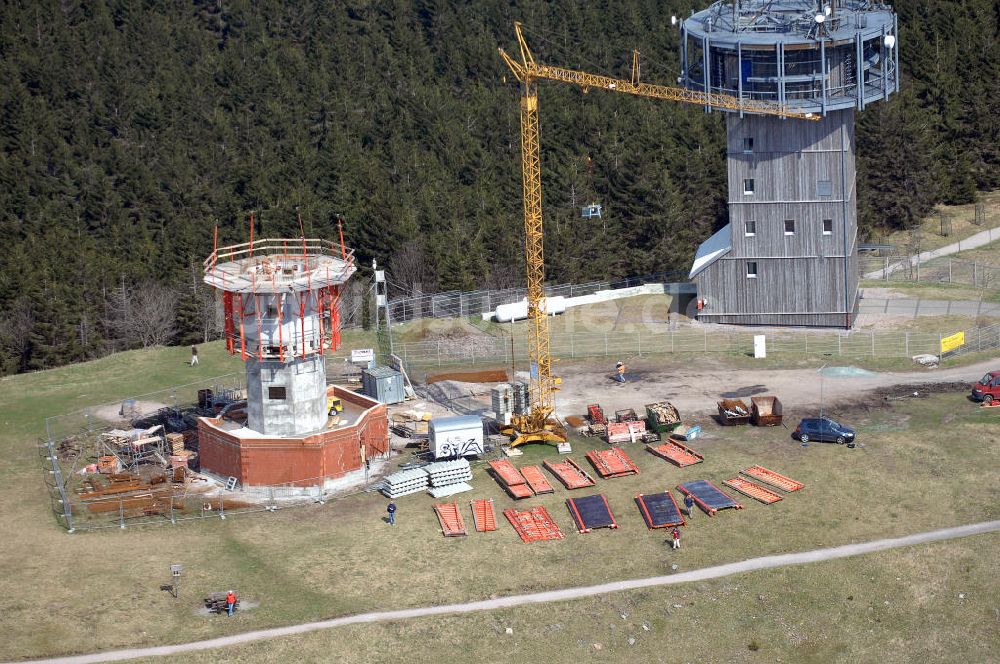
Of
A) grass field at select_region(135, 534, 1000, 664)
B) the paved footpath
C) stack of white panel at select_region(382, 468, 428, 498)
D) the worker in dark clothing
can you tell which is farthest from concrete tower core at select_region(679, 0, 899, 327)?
grass field at select_region(135, 534, 1000, 664)

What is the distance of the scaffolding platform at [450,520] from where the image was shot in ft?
222

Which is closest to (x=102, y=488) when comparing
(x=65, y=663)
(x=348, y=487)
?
(x=348, y=487)

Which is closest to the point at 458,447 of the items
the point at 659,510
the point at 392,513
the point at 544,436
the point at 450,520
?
the point at 544,436

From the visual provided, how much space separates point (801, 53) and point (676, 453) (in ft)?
123

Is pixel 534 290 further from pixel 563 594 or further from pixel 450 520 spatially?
pixel 563 594

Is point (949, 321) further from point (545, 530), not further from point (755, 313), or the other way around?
point (545, 530)

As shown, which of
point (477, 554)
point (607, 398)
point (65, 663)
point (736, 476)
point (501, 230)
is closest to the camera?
point (65, 663)

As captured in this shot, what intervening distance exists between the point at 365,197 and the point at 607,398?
56.4m

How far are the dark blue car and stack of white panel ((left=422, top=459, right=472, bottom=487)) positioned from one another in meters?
19.2

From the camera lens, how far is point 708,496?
232 feet

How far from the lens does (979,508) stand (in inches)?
2709

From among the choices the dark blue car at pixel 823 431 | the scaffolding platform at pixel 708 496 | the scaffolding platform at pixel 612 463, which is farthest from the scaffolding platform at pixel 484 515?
the dark blue car at pixel 823 431

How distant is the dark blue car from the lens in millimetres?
76500

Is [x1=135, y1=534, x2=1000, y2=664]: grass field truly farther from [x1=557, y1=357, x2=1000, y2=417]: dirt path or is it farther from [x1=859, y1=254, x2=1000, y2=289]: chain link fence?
[x1=859, y1=254, x2=1000, y2=289]: chain link fence
